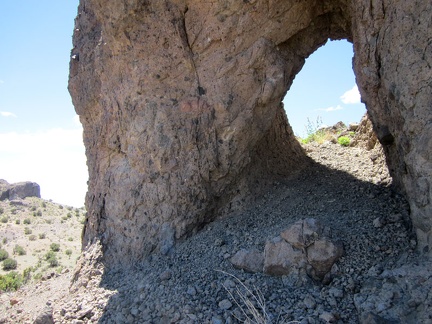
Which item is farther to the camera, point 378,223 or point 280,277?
point 378,223

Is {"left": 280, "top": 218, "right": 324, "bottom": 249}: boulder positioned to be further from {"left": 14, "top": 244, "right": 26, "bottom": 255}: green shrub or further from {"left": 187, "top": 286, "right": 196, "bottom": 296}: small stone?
{"left": 14, "top": 244, "right": 26, "bottom": 255}: green shrub

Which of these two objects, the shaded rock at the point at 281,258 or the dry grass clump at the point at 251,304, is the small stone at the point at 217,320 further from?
the shaded rock at the point at 281,258

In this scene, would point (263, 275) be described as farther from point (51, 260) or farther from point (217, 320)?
point (51, 260)

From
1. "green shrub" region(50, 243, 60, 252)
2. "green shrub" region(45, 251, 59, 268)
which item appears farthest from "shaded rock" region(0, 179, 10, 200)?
"green shrub" region(45, 251, 59, 268)

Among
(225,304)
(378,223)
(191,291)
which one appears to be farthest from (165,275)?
(378,223)

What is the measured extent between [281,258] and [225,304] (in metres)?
0.70

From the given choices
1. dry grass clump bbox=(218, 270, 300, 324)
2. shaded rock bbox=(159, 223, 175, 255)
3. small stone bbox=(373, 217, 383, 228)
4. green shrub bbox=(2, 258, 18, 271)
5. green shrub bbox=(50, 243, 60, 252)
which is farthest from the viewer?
green shrub bbox=(50, 243, 60, 252)

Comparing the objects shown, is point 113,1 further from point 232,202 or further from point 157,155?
point 232,202

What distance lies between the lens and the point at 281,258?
3861 mm

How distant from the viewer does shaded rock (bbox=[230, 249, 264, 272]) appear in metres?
4.02

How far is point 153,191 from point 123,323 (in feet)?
5.23

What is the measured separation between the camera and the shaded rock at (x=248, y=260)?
402cm

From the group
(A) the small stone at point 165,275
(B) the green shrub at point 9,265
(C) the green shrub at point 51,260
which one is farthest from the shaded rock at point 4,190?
(A) the small stone at point 165,275

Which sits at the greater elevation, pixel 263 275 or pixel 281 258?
pixel 281 258
